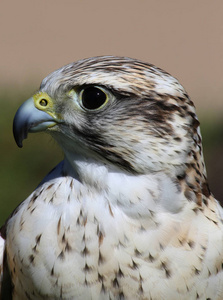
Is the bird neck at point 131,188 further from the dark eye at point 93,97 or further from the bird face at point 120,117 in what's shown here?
the dark eye at point 93,97

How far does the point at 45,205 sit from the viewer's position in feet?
9.39

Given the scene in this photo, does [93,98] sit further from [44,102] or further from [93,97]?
[44,102]

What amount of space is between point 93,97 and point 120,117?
149 millimetres

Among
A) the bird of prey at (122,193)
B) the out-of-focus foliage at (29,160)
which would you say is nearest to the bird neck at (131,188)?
the bird of prey at (122,193)

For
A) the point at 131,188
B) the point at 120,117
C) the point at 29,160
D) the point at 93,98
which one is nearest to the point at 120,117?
the point at 120,117

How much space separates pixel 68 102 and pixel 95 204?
0.46 metres

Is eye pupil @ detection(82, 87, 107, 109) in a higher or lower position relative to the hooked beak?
higher

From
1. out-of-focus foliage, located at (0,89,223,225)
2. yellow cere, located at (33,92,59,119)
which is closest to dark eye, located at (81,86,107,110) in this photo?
yellow cere, located at (33,92,59,119)

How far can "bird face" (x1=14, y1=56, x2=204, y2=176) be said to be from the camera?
2695 mm

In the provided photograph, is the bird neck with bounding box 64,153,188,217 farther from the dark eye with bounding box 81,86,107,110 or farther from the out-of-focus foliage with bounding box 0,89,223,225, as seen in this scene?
the out-of-focus foliage with bounding box 0,89,223,225

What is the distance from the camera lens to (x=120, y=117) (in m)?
2.75

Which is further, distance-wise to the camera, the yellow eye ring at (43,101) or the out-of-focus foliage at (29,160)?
the out-of-focus foliage at (29,160)

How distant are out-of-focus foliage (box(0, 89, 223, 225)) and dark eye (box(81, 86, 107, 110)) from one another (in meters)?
3.13

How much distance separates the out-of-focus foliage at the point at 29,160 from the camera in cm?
604
